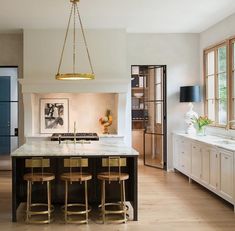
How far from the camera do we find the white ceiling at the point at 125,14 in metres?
5.93

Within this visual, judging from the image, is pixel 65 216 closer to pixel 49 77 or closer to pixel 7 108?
pixel 49 77

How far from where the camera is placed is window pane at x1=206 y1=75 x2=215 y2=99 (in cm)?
779

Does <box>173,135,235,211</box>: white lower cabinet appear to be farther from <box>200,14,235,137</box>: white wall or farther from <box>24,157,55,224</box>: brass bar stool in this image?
<box>24,157,55,224</box>: brass bar stool

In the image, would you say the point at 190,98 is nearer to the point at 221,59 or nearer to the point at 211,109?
the point at 211,109

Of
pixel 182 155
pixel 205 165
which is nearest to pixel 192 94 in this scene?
pixel 182 155

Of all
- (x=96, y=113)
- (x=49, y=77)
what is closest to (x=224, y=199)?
(x=96, y=113)

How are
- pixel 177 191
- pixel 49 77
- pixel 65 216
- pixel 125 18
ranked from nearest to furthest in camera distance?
1. pixel 65 216
2. pixel 177 191
3. pixel 125 18
4. pixel 49 77

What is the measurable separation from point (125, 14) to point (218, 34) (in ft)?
6.38

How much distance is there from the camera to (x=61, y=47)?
25.5ft

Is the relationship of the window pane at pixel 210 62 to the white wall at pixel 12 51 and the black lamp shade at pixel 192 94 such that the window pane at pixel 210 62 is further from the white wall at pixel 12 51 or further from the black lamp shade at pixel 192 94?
the white wall at pixel 12 51

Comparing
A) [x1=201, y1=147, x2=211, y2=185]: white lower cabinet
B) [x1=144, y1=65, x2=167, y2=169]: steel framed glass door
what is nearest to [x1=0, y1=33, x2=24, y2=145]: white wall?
[x1=144, y1=65, x2=167, y2=169]: steel framed glass door

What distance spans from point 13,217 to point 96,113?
3.79 meters

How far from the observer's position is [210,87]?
314 inches

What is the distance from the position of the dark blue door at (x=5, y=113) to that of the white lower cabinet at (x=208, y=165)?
3823 millimetres
